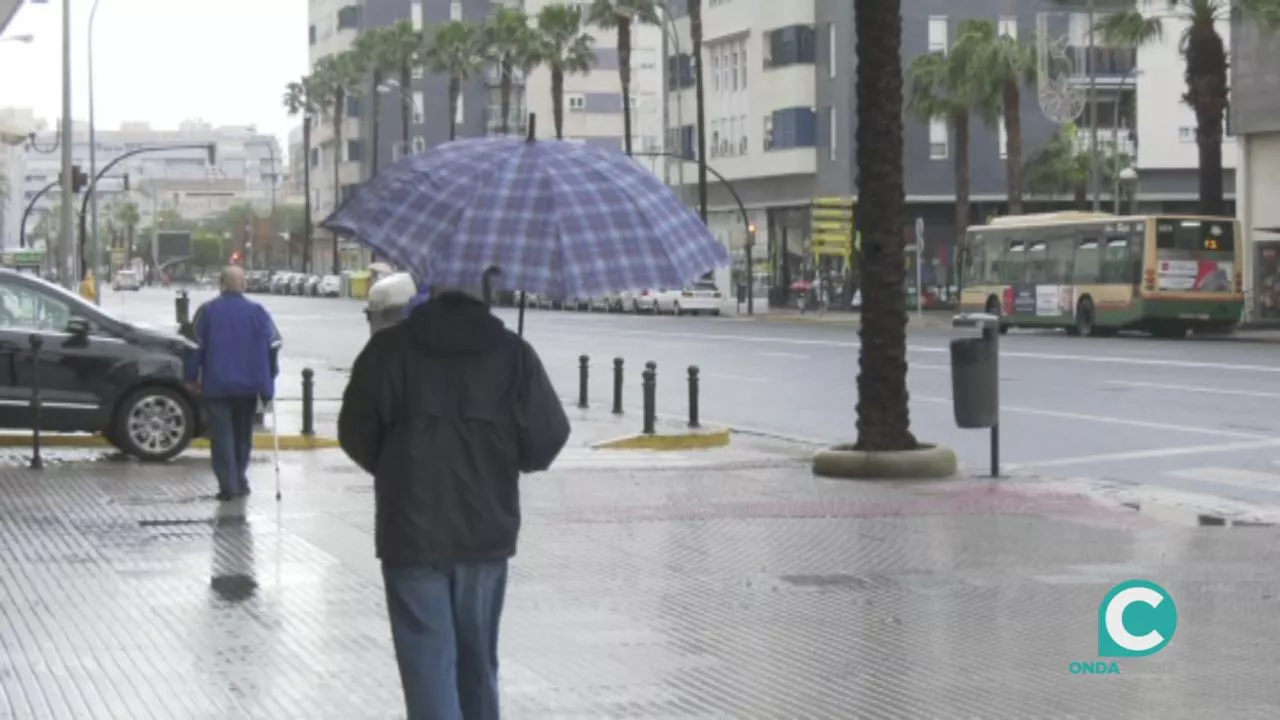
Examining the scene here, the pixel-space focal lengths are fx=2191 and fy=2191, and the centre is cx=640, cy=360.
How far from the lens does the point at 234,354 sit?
16.1 metres

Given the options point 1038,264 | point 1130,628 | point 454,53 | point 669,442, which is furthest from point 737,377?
point 454,53

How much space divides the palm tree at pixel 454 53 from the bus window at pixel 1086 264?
5575 cm

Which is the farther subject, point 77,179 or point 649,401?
point 77,179

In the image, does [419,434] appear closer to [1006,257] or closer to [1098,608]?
[1098,608]

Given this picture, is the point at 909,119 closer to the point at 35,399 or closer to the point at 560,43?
the point at 560,43

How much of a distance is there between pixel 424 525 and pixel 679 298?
74.1 metres

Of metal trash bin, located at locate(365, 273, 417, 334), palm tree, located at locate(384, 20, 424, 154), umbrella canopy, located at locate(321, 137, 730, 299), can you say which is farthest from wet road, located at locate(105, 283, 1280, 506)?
palm tree, located at locate(384, 20, 424, 154)

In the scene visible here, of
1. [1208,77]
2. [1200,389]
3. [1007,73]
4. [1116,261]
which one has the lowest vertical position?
[1200,389]

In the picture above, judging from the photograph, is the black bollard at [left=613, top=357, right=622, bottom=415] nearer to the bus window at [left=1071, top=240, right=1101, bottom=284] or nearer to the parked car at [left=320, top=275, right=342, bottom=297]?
the bus window at [left=1071, top=240, right=1101, bottom=284]

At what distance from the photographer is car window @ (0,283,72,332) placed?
19.9 m

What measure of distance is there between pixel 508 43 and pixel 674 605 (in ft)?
299

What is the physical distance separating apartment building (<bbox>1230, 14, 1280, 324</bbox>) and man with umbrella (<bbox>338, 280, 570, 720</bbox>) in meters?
49.8

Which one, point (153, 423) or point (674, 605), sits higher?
point (153, 423)

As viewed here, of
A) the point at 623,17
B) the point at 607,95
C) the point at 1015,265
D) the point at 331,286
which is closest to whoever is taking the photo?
the point at 1015,265
